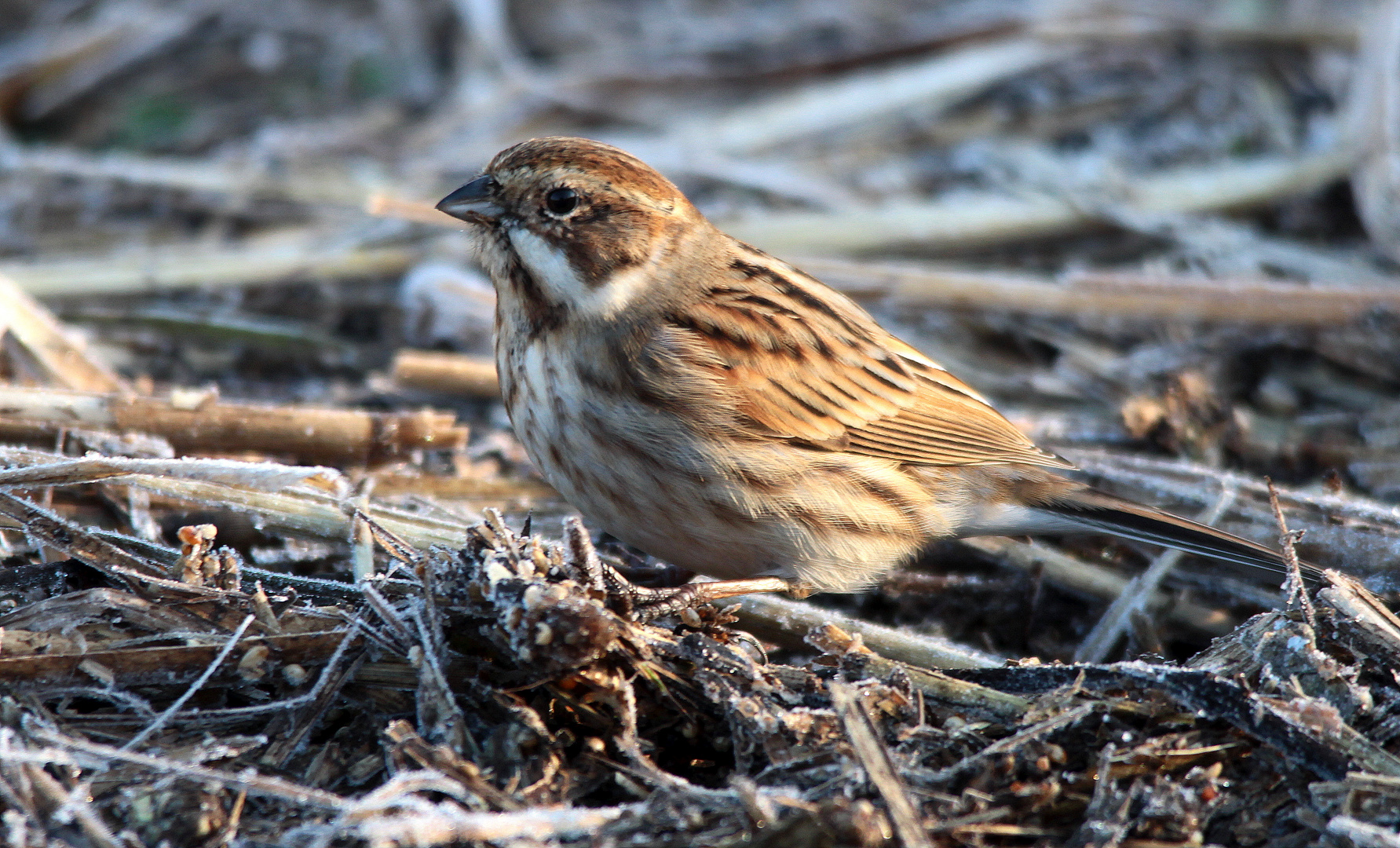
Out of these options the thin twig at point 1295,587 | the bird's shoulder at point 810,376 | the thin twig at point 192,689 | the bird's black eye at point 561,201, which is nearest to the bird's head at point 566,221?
the bird's black eye at point 561,201

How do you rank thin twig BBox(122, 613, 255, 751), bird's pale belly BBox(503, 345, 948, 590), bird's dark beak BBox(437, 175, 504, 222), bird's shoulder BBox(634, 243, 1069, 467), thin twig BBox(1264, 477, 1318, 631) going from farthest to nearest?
bird's dark beak BBox(437, 175, 504, 222) → bird's shoulder BBox(634, 243, 1069, 467) → bird's pale belly BBox(503, 345, 948, 590) → thin twig BBox(1264, 477, 1318, 631) → thin twig BBox(122, 613, 255, 751)

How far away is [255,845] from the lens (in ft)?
7.22

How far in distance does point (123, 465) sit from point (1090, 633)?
2540mm

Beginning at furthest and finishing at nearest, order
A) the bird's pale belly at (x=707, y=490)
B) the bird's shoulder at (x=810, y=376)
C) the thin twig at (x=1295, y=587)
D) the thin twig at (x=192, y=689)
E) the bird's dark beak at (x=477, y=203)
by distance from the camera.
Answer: the bird's dark beak at (x=477, y=203)
the bird's shoulder at (x=810, y=376)
the bird's pale belly at (x=707, y=490)
the thin twig at (x=1295, y=587)
the thin twig at (x=192, y=689)

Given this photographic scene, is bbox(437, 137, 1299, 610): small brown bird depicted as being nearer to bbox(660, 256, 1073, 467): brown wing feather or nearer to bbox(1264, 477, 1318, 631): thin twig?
bbox(660, 256, 1073, 467): brown wing feather

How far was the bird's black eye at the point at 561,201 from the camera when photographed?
337 centimetres

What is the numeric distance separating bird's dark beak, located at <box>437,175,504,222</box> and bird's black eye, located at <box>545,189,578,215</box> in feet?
0.45

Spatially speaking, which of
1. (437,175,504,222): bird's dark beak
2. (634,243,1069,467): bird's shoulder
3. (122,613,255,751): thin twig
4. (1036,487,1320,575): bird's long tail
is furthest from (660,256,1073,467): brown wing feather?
(122,613,255,751): thin twig

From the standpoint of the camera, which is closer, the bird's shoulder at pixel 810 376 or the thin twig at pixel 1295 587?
the thin twig at pixel 1295 587

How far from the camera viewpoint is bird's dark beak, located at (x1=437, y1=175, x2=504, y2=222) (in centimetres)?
339

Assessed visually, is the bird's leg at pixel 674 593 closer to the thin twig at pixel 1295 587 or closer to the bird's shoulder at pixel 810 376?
the bird's shoulder at pixel 810 376

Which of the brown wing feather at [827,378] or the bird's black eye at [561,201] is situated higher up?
the bird's black eye at [561,201]

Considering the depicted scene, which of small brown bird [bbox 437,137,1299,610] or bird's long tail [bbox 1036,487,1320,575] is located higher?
small brown bird [bbox 437,137,1299,610]

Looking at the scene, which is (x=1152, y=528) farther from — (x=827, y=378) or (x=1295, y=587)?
(x=827, y=378)
